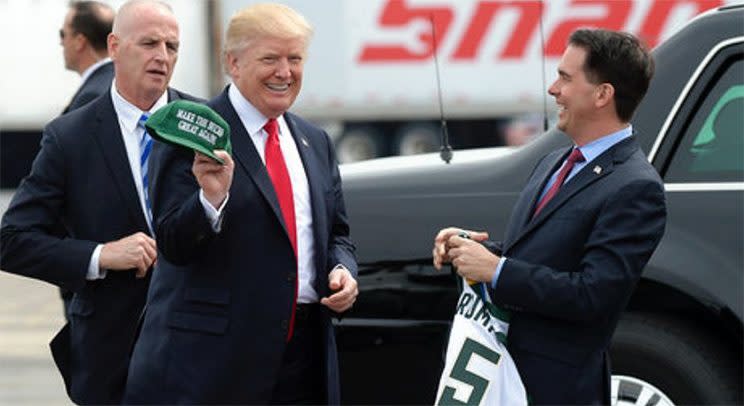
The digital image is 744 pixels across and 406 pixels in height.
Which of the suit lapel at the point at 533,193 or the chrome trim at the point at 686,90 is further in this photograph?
the chrome trim at the point at 686,90

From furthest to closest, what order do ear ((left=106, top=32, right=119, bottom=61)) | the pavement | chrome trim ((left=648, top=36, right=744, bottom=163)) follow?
the pavement
chrome trim ((left=648, top=36, right=744, bottom=163))
ear ((left=106, top=32, right=119, bottom=61))

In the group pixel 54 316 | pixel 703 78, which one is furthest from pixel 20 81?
pixel 703 78

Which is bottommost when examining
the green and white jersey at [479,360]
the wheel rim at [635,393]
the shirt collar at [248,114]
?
the wheel rim at [635,393]

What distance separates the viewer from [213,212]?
4.04m

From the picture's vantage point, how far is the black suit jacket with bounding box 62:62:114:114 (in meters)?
6.36

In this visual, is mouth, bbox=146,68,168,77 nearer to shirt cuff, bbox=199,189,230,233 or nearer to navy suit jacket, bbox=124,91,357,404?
navy suit jacket, bbox=124,91,357,404

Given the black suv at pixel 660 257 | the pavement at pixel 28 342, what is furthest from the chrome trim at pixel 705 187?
the pavement at pixel 28 342

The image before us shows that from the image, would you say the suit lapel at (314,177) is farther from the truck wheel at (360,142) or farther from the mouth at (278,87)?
the truck wheel at (360,142)

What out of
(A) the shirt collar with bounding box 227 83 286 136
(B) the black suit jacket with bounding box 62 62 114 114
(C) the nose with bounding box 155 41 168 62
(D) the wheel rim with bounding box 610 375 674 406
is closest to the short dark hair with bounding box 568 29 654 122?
(A) the shirt collar with bounding box 227 83 286 136

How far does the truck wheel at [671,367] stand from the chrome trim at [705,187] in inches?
17.5

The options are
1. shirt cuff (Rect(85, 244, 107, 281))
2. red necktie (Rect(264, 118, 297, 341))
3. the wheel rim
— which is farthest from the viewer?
the wheel rim

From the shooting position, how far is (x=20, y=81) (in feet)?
76.0

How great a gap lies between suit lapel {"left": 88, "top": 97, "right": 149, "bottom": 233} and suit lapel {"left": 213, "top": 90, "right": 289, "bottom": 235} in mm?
693

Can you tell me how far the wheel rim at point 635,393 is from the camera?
5.71 m
